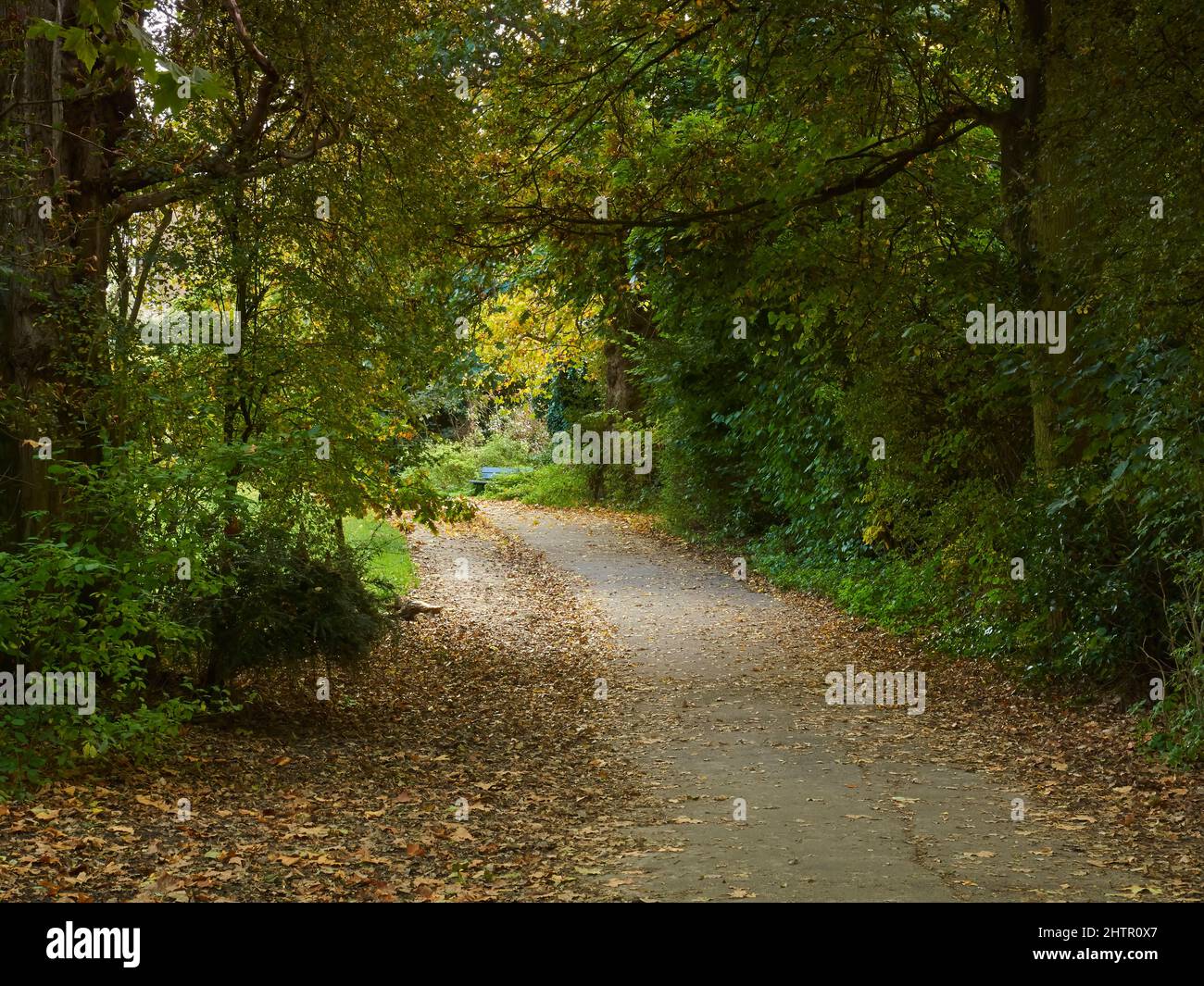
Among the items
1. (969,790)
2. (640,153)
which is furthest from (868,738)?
(640,153)

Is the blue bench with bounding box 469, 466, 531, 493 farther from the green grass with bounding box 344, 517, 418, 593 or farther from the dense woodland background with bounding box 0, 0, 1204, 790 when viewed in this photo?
the dense woodland background with bounding box 0, 0, 1204, 790

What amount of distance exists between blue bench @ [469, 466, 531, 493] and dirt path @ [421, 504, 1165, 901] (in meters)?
21.1

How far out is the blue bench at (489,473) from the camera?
1490 inches

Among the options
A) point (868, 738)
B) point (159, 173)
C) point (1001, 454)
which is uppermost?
point (159, 173)

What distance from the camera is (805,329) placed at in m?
14.9

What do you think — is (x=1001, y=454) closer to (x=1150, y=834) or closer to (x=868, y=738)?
(x=868, y=738)

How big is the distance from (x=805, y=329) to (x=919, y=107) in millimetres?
3195

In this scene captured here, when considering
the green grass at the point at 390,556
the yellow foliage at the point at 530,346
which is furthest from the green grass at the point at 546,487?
the green grass at the point at 390,556

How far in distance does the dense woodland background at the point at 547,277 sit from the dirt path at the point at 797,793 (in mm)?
1778

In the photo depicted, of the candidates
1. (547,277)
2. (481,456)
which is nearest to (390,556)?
(547,277)

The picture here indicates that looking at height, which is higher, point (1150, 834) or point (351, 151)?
point (351, 151)

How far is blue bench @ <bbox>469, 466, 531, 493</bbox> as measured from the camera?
37844 mm

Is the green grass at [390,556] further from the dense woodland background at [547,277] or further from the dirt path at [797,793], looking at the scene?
the dense woodland background at [547,277]

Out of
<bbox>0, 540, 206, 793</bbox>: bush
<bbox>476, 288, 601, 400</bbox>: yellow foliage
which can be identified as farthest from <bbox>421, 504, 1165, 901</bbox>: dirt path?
<bbox>476, 288, 601, 400</bbox>: yellow foliage
